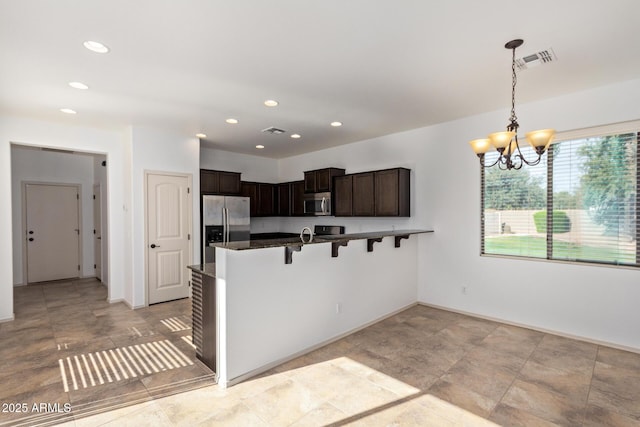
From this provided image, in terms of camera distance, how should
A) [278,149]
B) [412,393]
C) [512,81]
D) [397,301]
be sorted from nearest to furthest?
1. [412,393]
2. [512,81]
3. [397,301]
4. [278,149]

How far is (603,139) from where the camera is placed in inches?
140

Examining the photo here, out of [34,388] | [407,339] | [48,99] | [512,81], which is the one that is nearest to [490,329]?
[407,339]

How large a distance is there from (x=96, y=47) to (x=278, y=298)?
8.53 feet

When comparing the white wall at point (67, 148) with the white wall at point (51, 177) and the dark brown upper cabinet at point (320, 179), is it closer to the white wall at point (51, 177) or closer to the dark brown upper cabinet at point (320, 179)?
the white wall at point (51, 177)

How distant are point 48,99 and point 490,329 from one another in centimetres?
596

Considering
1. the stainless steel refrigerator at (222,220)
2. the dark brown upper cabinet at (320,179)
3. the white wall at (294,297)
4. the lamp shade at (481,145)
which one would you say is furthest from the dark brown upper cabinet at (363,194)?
the lamp shade at (481,145)

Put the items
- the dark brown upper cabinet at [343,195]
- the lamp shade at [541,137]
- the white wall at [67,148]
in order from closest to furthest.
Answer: the lamp shade at [541,137] → the white wall at [67,148] → the dark brown upper cabinet at [343,195]

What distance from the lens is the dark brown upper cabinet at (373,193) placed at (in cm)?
505

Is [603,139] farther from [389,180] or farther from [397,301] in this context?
[397,301]

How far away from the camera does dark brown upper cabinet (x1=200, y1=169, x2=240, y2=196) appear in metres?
5.93

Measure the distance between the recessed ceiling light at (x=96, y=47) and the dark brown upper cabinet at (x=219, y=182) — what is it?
130 inches

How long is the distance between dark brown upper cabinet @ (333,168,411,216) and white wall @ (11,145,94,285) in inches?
220

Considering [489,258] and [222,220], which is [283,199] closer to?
[222,220]

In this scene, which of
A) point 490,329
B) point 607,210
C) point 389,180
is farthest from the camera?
point 389,180
